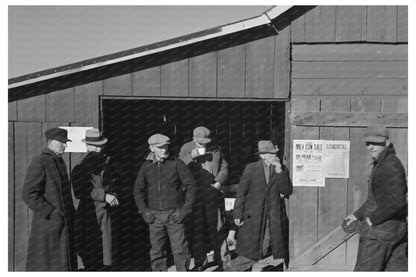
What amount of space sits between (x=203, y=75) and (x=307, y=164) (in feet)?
6.18

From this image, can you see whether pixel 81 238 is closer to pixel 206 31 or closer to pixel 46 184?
pixel 46 184

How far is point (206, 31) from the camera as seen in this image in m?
7.54

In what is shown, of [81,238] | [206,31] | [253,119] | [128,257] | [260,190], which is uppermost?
[206,31]

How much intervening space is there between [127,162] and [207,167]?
3.36 m

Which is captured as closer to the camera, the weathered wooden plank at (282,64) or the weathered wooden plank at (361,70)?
the weathered wooden plank at (361,70)

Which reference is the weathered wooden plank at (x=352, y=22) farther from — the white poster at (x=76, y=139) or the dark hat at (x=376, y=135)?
the white poster at (x=76, y=139)

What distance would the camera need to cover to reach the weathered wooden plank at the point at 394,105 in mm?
7539

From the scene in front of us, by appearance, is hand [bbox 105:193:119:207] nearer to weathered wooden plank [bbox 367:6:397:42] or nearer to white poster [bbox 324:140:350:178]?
white poster [bbox 324:140:350:178]

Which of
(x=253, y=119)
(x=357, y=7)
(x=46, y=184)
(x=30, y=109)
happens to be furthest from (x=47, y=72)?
(x=253, y=119)

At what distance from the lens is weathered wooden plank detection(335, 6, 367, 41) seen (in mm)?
7617

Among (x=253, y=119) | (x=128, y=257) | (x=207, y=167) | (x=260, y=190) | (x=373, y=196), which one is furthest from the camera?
(x=253, y=119)

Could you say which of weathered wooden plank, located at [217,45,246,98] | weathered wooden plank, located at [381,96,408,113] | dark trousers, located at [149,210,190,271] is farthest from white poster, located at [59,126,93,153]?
weathered wooden plank, located at [381,96,408,113]

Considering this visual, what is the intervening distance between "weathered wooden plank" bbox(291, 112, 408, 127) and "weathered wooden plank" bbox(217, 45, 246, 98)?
2.78ft

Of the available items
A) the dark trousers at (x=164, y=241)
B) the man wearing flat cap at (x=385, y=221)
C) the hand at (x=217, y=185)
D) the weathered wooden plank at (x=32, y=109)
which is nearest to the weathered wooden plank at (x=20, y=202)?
the weathered wooden plank at (x=32, y=109)
